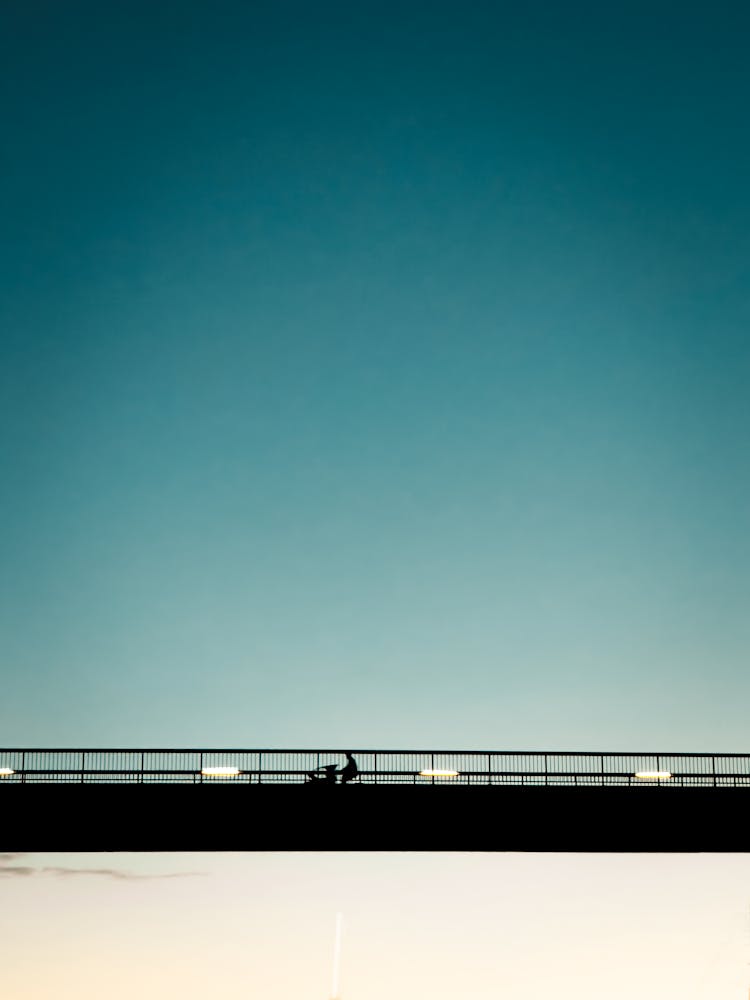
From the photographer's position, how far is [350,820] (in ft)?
147

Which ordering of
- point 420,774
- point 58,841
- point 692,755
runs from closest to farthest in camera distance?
point 58,841, point 420,774, point 692,755

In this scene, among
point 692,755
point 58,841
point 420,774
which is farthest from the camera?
point 692,755

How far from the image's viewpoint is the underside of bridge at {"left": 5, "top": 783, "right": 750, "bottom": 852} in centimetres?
4431

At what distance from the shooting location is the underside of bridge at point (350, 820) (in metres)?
44.3

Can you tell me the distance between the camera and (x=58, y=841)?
44094 mm

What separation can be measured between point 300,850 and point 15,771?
840cm

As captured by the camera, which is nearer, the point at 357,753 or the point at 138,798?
the point at 138,798

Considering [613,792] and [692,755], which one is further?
[692,755]

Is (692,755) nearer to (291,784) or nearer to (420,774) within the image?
(420,774)

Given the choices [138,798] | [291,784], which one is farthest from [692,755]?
[138,798]

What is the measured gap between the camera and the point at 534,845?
45.4 m

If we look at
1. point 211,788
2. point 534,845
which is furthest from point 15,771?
point 534,845

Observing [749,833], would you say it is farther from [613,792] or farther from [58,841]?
[58,841]

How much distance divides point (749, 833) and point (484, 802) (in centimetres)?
775
